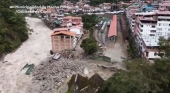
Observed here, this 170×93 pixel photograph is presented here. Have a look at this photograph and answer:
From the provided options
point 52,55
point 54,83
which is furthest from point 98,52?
point 54,83

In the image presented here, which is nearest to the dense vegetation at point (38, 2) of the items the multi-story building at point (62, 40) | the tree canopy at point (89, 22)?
the tree canopy at point (89, 22)

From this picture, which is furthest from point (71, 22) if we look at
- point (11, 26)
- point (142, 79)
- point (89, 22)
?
point (142, 79)

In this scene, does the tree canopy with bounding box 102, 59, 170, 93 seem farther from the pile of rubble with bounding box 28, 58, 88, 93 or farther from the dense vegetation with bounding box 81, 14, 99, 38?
the dense vegetation with bounding box 81, 14, 99, 38

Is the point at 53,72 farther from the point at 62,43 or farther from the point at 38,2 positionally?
the point at 38,2

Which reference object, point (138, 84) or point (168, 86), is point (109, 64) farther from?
point (138, 84)

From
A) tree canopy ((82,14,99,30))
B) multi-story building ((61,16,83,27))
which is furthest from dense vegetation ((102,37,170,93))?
tree canopy ((82,14,99,30))

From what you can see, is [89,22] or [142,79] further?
[89,22]

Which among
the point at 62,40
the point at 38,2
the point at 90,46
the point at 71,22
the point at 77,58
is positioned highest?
the point at 38,2
